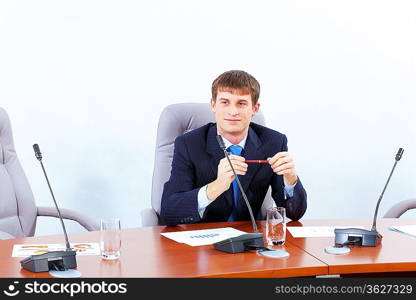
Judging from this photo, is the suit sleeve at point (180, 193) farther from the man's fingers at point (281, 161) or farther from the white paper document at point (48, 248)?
the white paper document at point (48, 248)

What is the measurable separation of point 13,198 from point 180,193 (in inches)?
33.7

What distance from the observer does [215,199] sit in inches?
101

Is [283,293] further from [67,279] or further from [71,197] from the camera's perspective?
[71,197]

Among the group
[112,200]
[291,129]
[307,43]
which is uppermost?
[307,43]

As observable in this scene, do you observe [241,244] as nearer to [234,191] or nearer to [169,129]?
[234,191]

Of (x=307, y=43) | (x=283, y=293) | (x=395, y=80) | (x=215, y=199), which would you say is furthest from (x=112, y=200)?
(x=283, y=293)

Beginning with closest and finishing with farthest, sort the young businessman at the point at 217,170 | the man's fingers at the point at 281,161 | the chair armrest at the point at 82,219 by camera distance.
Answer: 1. the man's fingers at the point at 281,161
2. the young businessman at the point at 217,170
3. the chair armrest at the point at 82,219

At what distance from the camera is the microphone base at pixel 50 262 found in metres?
1.71

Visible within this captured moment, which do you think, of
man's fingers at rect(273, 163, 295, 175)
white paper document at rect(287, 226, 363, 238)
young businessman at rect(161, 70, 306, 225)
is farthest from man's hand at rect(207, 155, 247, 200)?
white paper document at rect(287, 226, 363, 238)

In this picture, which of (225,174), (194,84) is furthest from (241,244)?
(194,84)

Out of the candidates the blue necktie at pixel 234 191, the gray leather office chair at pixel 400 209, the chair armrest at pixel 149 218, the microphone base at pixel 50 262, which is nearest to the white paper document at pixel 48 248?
the microphone base at pixel 50 262

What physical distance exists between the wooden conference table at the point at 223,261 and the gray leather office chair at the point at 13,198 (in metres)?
0.77

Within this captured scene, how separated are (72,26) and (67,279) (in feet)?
7.06

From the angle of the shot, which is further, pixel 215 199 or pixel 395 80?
pixel 395 80
